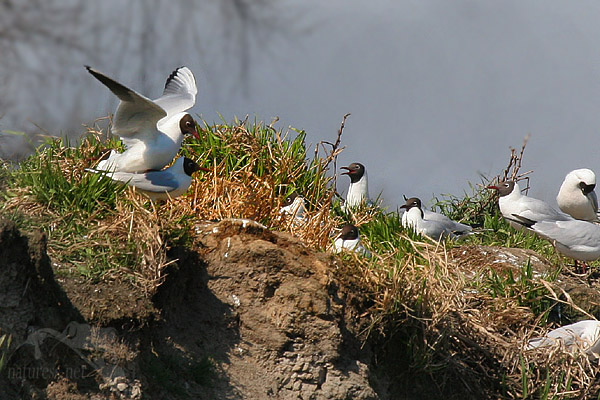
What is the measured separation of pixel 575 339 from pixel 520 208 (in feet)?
11.5

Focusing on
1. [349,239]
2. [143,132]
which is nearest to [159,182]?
[143,132]

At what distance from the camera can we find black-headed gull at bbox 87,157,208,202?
643 cm

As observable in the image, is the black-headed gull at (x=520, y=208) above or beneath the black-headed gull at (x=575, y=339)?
above

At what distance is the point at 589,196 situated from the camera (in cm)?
1144

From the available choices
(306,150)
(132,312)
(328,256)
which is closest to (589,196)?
(306,150)

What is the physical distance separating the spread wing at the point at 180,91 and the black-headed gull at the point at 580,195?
19.2ft

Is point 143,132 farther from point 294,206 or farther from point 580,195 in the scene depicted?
point 580,195

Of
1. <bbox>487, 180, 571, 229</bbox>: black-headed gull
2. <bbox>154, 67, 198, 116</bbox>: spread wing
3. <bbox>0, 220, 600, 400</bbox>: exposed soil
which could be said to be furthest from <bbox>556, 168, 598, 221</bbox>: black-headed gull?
<bbox>0, 220, 600, 400</bbox>: exposed soil

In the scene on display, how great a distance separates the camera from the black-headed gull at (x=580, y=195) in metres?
11.3

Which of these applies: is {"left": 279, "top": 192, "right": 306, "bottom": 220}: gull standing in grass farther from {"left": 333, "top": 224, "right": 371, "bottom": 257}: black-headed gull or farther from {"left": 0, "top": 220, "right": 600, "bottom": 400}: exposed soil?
{"left": 0, "top": 220, "right": 600, "bottom": 400}: exposed soil

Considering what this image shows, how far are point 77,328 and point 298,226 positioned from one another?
2.72 metres

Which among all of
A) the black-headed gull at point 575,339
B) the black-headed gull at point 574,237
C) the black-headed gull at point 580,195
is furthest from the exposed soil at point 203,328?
the black-headed gull at point 580,195

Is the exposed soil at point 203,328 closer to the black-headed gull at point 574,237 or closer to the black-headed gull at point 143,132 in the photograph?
the black-headed gull at point 143,132

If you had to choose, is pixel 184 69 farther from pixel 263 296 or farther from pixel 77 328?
pixel 77 328
